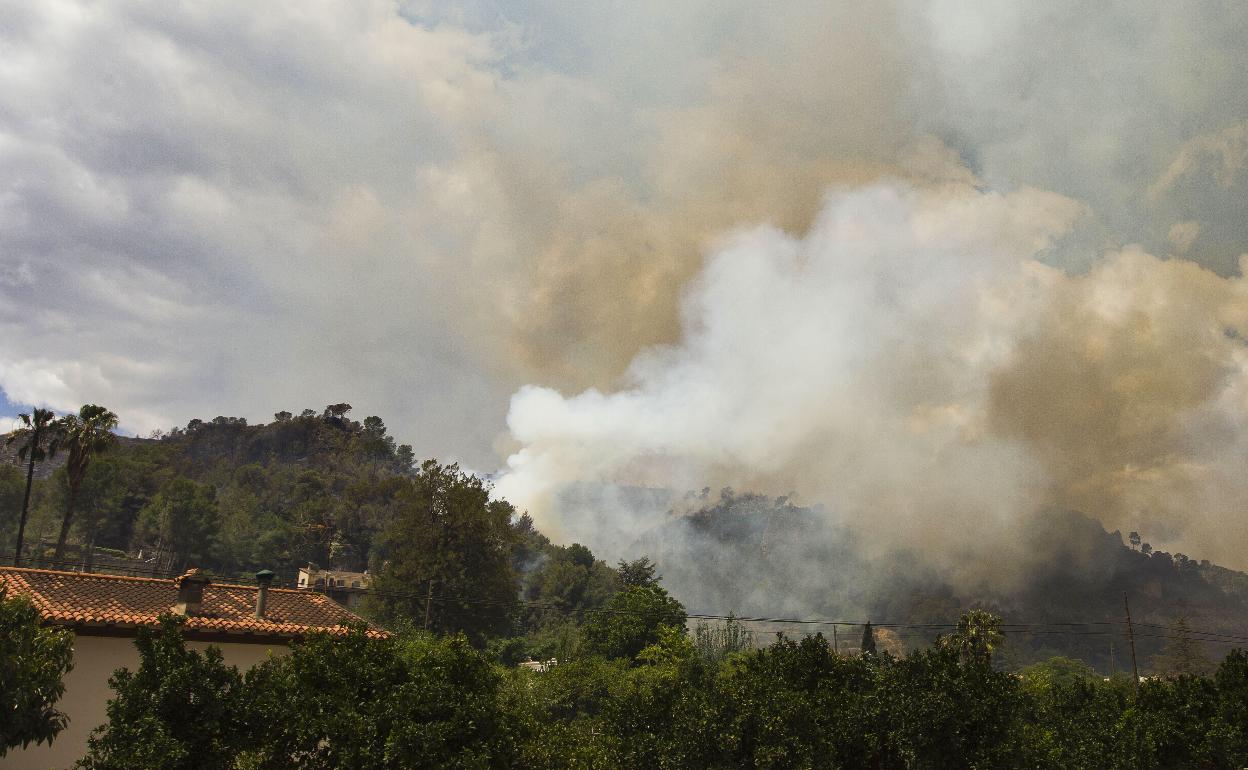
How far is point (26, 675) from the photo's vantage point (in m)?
15.1

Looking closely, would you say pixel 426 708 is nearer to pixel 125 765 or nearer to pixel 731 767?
pixel 125 765

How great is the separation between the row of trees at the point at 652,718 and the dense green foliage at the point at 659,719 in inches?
1.2

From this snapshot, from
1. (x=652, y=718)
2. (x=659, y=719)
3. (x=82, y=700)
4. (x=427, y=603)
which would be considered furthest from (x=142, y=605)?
(x=427, y=603)

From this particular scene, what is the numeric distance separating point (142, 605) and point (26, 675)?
11216 millimetres

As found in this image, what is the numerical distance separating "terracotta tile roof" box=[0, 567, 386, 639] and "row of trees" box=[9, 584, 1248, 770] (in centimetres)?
463

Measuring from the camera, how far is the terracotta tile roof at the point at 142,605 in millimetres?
23188

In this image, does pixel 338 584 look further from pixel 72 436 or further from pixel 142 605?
pixel 142 605

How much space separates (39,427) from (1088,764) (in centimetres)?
7415

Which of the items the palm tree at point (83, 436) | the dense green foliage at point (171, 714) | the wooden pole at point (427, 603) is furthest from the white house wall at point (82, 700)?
the palm tree at point (83, 436)

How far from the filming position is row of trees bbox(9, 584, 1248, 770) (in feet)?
46.0

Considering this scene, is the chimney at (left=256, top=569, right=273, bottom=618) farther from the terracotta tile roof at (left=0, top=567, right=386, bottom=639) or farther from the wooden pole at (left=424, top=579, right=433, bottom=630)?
the wooden pole at (left=424, top=579, right=433, bottom=630)

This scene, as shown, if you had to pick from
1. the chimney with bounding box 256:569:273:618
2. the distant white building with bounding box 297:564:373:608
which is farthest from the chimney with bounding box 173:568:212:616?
the distant white building with bounding box 297:564:373:608

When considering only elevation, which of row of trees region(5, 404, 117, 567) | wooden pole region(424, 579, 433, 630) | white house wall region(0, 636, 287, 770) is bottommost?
white house wall region(0, 636, 287, 770)

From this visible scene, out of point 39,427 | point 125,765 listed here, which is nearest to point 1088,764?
point 125,765
